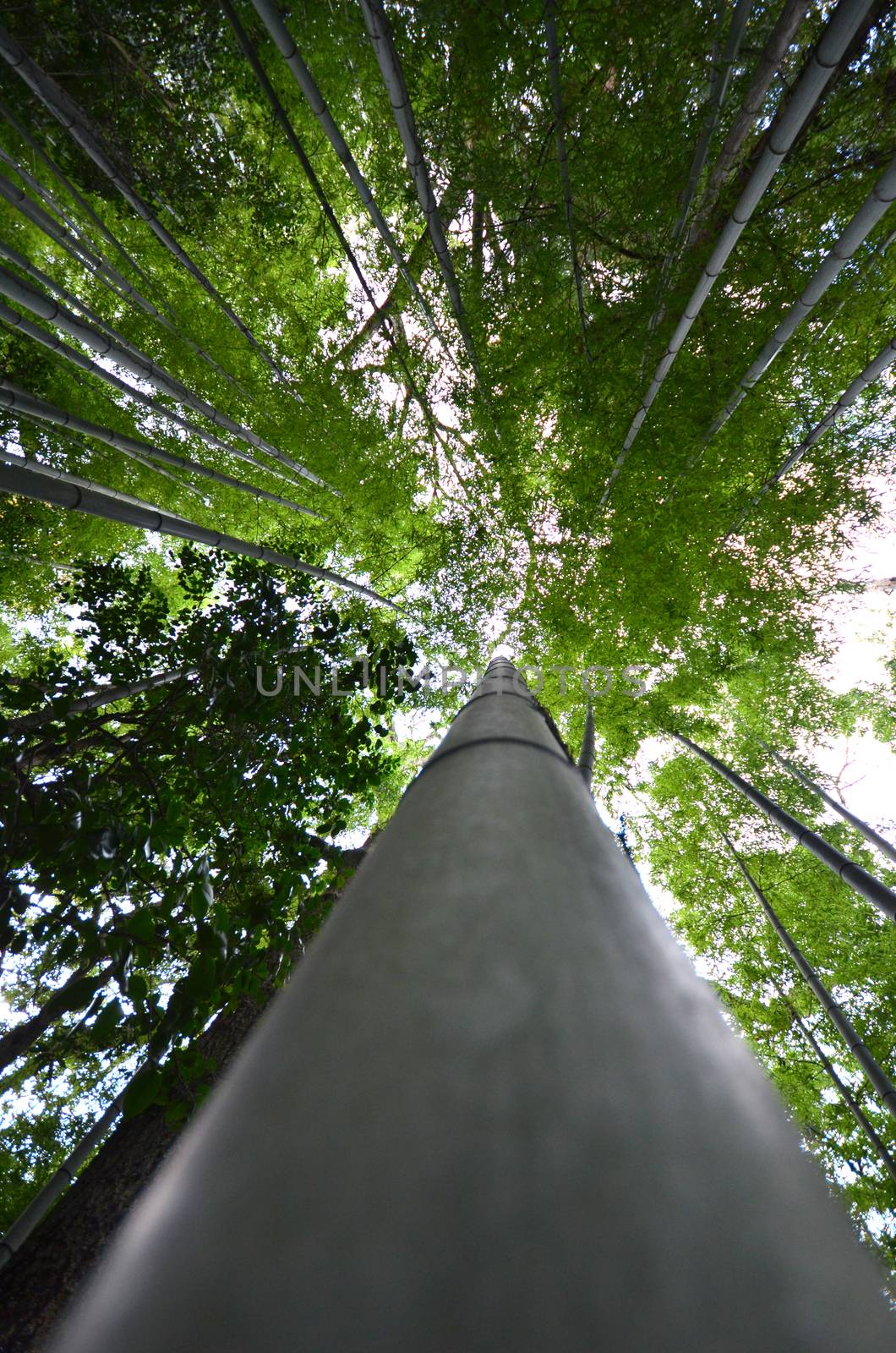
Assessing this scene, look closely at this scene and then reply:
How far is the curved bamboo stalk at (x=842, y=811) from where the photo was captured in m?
5.72

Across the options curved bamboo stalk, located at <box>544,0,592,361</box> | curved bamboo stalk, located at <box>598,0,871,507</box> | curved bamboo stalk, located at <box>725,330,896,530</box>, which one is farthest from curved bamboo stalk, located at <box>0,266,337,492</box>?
curved bamboo stalk, located at <box>725,330,896,530</box>

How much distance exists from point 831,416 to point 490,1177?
6.75m

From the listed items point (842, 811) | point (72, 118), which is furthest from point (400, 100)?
point (842, 811)

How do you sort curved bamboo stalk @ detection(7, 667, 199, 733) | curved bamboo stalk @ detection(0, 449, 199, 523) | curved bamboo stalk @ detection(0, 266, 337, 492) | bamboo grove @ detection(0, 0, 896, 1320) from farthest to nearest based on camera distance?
curved bamboo stalk @ detection(0, 449, 199, 523) < bamboo grove @ detection(0, 0, 896, 1320) < curved bamboo stalk @ detection(0, 266, 337, 492) < curved bamboo stalk @ detection(7, 667, 199, 733)

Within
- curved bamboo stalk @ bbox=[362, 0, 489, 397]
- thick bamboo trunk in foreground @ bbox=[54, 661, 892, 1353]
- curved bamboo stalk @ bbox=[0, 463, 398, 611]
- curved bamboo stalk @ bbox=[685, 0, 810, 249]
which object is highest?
curved bamboo stalk @ bbox=[685, 0, 810, 249]

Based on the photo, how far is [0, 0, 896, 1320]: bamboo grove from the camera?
3006 millimetres

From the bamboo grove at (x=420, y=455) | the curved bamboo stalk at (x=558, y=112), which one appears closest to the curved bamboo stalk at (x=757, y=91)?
the bamboo grove at (x=420, y=455)

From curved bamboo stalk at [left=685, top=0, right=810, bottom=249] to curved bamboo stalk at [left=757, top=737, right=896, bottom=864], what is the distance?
6.36 meters

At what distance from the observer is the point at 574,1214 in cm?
32

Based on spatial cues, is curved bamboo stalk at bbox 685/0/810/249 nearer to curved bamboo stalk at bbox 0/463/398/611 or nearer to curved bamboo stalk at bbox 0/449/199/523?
curved bamboo stalk at bbox 0/463/398/611

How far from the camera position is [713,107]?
3504 millimetres

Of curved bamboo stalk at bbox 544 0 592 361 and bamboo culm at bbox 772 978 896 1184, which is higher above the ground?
curved bamboo stalk at bbox 544 0 592 361

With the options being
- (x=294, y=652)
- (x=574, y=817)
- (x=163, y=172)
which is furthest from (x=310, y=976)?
(x=163, y=172)

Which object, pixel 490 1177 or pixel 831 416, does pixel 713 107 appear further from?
pixel 490 1177
